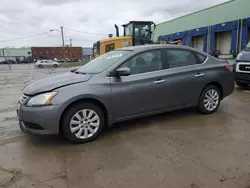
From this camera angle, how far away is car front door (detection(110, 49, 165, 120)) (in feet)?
12.7

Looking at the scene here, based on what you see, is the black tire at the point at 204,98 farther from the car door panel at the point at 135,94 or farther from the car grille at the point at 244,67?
the car grille at the point at 244,67

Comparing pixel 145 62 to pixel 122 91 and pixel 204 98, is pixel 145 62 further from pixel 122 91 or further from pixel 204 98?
pixel 204 98

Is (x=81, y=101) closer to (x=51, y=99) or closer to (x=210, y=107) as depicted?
(x=51, y=99)

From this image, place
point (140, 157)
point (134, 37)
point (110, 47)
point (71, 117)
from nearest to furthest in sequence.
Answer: point (140, 157) → point (71, 117) → point (134, 37) → point (110, 47)

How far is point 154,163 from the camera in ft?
9.83

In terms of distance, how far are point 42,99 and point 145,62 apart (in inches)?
78.0

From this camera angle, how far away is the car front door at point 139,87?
3.87 m

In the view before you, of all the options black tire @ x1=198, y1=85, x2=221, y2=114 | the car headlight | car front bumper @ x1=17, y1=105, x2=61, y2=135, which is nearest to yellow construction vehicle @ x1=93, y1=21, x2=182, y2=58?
black tire @ x1=198, y1=85, x2=221, y2=114

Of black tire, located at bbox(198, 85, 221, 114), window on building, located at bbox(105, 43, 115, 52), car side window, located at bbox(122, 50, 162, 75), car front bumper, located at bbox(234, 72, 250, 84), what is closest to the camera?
car side window, located at bbox(122, 50, 162, 75)

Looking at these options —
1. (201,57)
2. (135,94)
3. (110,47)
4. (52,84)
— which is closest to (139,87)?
(135,94)

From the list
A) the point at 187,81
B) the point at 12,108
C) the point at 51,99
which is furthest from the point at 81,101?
the point at 12,108

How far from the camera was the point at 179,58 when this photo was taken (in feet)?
15.2

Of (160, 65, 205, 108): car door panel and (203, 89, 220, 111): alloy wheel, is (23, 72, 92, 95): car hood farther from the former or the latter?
(203, 89, 220, 111): alloy wheel

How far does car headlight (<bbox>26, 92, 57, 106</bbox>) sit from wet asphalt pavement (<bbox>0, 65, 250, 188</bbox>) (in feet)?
2.42
